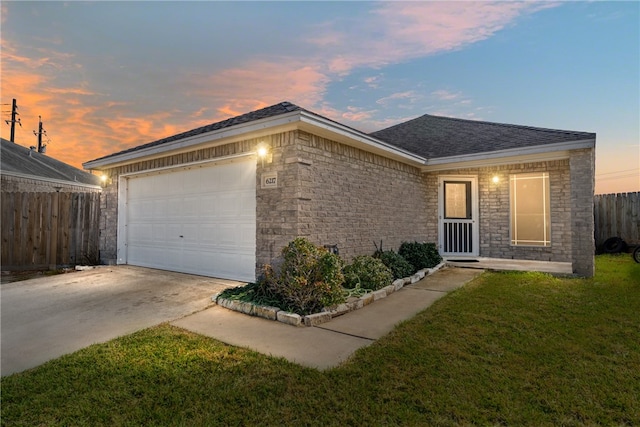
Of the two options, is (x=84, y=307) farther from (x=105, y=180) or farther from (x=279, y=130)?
(x=105, y=180)

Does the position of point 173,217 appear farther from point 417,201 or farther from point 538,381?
point 538,381

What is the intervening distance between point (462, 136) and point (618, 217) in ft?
21.5

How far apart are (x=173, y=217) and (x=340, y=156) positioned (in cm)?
450

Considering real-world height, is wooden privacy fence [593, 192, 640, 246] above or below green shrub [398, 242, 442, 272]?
above

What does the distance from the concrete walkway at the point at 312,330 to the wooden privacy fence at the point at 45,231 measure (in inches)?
269

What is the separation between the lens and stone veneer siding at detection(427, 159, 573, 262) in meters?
8.70

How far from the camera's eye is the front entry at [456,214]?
32.2 feet

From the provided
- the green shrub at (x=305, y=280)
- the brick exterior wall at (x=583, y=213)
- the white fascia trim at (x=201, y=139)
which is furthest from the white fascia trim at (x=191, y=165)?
the brick exterior wall at (x=583, y=213)

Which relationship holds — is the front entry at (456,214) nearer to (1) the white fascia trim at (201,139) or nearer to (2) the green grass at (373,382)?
(2) the green grass at (373,382)

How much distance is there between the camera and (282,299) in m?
4.79

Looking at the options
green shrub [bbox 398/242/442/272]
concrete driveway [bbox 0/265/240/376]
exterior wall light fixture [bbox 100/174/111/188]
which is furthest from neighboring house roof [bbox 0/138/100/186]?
green shrub [bbox 398/242/442/272]

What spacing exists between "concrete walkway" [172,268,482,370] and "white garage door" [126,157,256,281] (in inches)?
75.7

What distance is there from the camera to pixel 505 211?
30.9ft

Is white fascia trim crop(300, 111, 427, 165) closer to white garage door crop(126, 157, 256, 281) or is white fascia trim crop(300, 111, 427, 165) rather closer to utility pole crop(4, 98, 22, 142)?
white garage door crop(126, 157, 256, 281)
